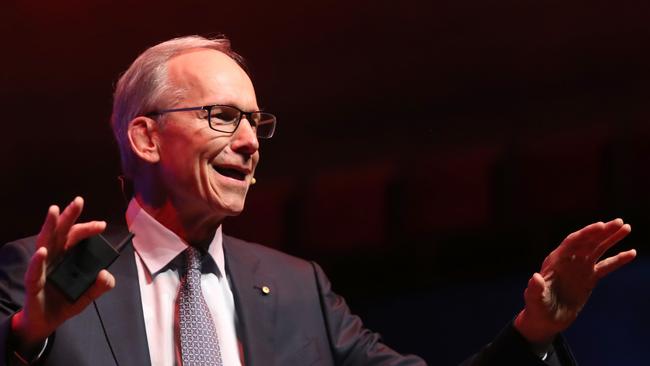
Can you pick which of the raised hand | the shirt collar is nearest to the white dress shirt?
the shirt collar

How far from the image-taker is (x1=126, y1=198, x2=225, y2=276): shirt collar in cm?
201

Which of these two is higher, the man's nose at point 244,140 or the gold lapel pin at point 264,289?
the man's nose at point 244,140

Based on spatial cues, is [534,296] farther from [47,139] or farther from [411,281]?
[47,139]

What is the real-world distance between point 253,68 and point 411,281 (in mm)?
870

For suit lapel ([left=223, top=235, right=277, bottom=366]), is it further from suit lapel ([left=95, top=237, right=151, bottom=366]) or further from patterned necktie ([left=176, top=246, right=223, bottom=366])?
suit lapel ([left=95, top=237, right=151, bottom=366])

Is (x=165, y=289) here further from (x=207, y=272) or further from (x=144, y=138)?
(x=144, y=138)

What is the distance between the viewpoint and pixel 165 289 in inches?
78.3

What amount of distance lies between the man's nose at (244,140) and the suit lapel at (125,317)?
1.08 ft

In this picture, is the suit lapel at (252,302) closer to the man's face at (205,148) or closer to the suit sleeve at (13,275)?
the man's face at (205,148)

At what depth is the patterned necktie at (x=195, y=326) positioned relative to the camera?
187 centimetres

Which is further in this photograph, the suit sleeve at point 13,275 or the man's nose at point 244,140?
the man's nose at point 244,140

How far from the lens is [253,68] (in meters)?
3.14

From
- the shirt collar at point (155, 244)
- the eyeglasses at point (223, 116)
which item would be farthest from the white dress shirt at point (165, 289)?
the eyeglasses at point (223, 116)

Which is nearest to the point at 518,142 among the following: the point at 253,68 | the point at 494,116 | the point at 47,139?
the point at 494,116
